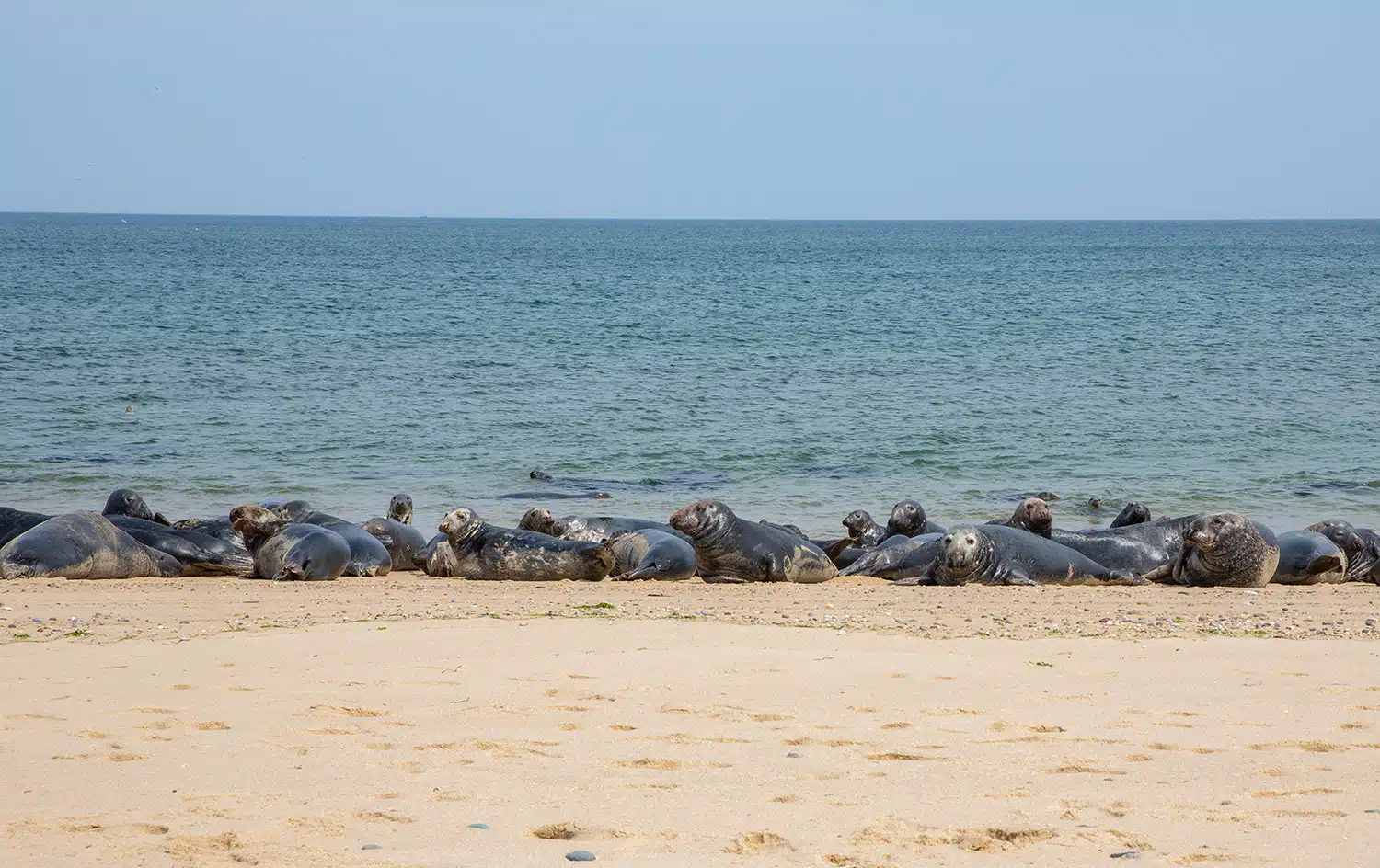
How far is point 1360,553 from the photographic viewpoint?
11430 mm

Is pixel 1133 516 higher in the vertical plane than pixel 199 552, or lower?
higher

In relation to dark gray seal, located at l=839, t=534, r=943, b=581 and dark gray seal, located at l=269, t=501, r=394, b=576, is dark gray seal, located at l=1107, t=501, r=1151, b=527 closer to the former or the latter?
dark gray seal, located at l=839, t=534, r=943, b=581

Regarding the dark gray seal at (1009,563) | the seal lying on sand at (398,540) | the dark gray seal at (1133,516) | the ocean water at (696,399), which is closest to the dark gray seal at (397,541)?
the seal lying on sand at (398,540)

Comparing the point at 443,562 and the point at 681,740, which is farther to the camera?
the point at 443,562

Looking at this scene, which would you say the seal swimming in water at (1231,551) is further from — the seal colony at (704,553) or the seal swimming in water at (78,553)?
the seal swimming in water at (78,553)

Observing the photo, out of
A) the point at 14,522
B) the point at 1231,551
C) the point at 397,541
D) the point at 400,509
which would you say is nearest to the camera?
the point at 1231,551

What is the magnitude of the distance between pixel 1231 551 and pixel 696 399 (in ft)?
50.4

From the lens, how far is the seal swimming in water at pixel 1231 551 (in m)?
10.8

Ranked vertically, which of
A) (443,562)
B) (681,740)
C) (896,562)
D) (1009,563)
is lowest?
(443,562)

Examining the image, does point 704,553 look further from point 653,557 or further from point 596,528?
point 596,528

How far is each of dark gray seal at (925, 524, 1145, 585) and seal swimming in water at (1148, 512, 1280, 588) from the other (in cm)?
53

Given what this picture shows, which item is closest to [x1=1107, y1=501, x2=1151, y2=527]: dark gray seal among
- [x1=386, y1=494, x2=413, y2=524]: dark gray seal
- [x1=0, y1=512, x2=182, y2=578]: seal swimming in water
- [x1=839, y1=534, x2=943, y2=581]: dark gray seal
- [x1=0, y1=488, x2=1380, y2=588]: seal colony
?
[x1=0, y1=488, x2=1380, y2=588]: seal colony

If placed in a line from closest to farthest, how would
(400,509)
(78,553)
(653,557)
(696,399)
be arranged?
(78,553), (653,557), (400,509), (696,399)

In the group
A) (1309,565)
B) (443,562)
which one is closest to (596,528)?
(443,562)
